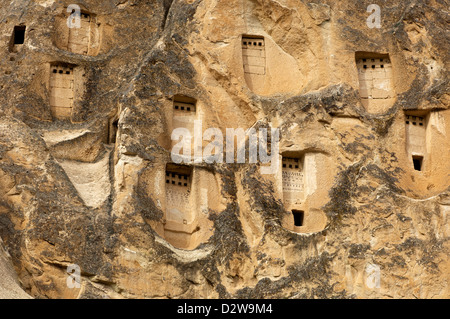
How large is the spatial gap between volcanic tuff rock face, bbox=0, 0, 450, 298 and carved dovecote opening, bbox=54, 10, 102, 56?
0.05m

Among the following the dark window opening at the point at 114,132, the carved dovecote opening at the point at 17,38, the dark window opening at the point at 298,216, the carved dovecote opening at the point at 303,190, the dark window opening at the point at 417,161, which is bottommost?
the dark window opening at the point at 298,216

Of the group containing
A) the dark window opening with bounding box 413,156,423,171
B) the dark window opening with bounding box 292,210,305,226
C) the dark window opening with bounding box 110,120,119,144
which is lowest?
the dark window opening with bounding box 292,210,305,226

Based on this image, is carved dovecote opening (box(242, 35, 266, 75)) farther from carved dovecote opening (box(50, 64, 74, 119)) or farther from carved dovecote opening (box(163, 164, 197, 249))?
carved dovecote opening (box(50, 64, 74, 119))

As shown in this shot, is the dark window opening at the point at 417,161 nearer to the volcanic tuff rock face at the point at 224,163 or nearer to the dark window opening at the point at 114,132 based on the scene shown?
the volcanic tuff rock face at the point at 224,163

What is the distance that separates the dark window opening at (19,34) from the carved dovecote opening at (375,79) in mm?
6822

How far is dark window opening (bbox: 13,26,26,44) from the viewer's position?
1039 inches

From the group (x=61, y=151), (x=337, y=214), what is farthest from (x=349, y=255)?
(x=61, y=151)

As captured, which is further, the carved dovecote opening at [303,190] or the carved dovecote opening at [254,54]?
the carved dovecote opening at [254,54]

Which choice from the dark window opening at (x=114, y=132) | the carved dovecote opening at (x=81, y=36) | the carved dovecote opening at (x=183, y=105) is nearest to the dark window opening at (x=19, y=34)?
the carved dovecote opening at (x=81, y=36)

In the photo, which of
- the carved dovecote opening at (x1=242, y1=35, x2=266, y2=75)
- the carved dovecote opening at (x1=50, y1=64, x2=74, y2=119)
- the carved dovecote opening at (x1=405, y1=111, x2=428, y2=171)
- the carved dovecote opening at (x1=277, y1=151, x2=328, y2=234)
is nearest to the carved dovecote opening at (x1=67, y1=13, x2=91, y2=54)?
the carved dovecote opening at (x1=50, y1=64, x2=74, y2=119)

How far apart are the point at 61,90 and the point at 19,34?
1.64 meters

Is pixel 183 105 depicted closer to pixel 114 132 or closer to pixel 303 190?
pixel 114 132

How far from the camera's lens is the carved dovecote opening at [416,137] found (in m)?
25.0

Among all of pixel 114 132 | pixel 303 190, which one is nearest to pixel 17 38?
pixel 114 132
